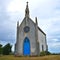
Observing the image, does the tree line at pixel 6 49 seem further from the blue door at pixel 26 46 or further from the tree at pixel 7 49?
the blue door at pixel 26 46

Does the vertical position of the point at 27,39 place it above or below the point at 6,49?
above

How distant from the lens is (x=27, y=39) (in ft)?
124

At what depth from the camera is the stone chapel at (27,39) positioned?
3684 centimetres

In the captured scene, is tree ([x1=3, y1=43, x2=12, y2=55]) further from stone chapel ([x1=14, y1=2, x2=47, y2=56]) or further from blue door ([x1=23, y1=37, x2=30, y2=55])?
blue door ([x1=23, y1=37, x2=30, y2=55])

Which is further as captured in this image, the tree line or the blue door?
the tree line

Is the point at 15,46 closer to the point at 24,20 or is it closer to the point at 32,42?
the point at 32,42

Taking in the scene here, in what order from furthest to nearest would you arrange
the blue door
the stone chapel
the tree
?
the tree
the blue door
the stone chapel

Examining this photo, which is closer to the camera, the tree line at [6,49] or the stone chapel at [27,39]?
the stone chapel at [27,39]

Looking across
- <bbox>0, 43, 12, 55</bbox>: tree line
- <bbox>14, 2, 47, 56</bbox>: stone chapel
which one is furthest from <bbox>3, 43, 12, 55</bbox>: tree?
<bbox>14, 2, 47, 56</bbox>: stone chapel

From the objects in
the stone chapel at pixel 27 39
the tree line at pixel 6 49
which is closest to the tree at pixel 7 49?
the tree line at pixel 6 49

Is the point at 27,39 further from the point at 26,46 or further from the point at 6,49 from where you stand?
the point at 6,49

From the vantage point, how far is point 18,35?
38719 mm

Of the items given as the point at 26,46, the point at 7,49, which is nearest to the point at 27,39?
the point at 26,46

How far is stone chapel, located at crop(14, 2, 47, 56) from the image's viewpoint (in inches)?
1451
